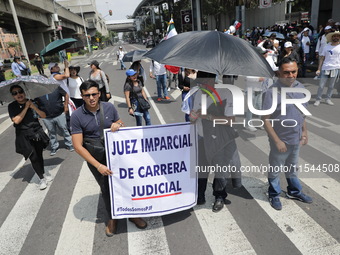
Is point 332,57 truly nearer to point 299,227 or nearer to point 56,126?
point 299,227

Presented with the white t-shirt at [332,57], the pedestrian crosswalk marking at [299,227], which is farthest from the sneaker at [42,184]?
the white t-shirt at [332,57]

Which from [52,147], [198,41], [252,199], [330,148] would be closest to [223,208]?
[252,199]

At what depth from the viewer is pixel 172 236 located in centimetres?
323

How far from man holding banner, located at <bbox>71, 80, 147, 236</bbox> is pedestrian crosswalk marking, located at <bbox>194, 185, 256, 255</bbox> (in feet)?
4.55

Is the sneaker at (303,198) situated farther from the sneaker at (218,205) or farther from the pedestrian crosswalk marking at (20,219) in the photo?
the pedestrian crosswalk marking at (20,219)

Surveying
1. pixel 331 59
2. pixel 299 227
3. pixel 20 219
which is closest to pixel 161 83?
pixel 331 59

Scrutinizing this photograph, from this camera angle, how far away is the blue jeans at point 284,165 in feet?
11.3

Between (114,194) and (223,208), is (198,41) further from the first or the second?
(223,208)

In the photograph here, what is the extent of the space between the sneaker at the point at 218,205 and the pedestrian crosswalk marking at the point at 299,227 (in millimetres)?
560

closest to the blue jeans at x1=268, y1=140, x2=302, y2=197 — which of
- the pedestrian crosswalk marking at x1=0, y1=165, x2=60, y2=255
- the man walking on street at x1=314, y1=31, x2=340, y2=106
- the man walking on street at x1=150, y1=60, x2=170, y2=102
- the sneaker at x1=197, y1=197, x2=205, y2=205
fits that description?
the sneaker at x1=197, y1=197, x2=205, y2=205

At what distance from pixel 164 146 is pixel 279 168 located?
1548 mm

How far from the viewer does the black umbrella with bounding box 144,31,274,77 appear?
8.04ft

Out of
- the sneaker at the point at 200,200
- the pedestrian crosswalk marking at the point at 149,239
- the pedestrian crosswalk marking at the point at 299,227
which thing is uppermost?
the sneaker at the point at 200,200

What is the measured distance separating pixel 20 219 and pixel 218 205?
2.80 metres
